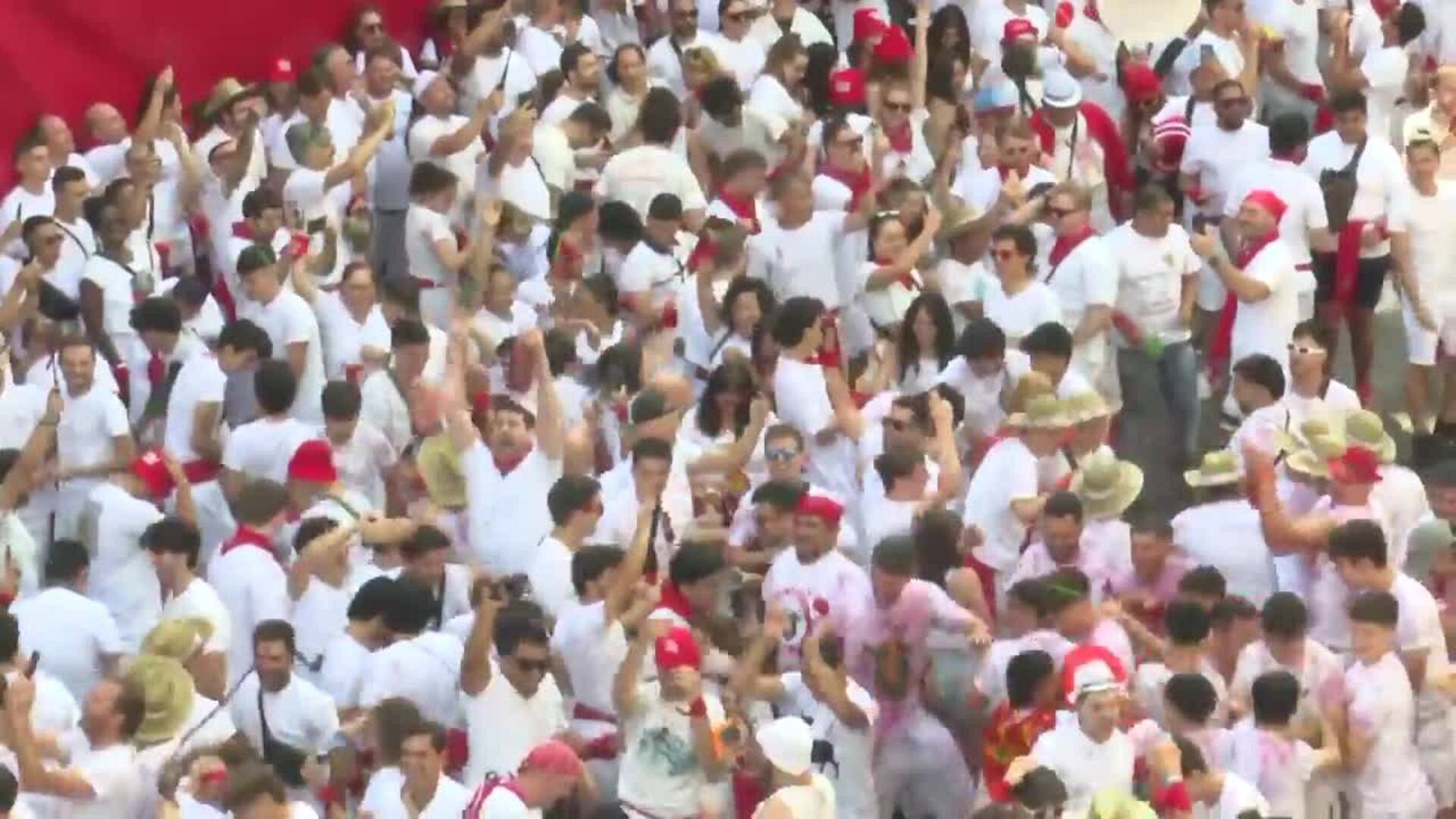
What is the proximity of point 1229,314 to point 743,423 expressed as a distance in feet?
8.33

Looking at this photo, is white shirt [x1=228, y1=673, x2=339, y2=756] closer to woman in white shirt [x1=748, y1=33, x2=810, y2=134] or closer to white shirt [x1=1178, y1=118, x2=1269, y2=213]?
woman in white shirt [x1=748, y1=33, x2=810, y2=134]

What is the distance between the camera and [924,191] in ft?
40.7

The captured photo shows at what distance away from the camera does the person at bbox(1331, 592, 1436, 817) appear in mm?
8719

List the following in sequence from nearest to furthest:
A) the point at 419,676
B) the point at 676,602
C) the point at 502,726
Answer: the point at 502,726 → the point at 419,676 → the point at 676,602

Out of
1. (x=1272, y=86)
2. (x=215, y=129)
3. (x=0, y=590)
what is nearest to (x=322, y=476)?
(x=0, y=590)

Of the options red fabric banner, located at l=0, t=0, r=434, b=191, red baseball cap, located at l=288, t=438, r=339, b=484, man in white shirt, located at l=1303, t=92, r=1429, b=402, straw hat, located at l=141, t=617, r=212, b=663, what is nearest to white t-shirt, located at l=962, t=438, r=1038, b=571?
red baseball cap, located at l=288, t=438, r=339, b=484

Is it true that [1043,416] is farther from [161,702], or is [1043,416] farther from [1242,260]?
[161,702]

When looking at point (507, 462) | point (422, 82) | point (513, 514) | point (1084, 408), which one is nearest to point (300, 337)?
point (507, 462)

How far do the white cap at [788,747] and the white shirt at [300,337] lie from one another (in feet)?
11.5

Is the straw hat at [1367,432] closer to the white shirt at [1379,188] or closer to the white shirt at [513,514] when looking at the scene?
the white shirt at [513,514]

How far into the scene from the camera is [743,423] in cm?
1061

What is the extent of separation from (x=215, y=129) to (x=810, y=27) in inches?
119

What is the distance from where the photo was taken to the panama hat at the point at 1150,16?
10.8 metres

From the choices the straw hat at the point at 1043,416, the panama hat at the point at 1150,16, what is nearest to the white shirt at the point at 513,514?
the straw hat at the point at 1043,416
